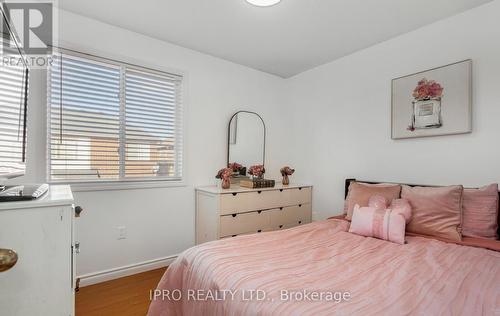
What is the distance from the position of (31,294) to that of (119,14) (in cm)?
222

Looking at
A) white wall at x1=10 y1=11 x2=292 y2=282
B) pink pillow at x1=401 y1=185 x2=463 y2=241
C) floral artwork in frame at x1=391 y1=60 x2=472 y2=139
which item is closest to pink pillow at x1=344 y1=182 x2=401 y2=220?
pink pillow at x1=401 y1=185 x2=463 y2=241

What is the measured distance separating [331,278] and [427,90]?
201 centimetres

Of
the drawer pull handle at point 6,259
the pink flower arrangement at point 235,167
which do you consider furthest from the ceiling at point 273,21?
the drawer pull handle at point 6,259

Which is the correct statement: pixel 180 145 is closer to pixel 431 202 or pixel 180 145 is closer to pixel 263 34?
pixel 263 34

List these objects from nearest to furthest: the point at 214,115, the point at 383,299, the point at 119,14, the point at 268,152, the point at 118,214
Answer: the point at 383,299 → the point at 119,14 → the point at 118,214 → the point at 214,115 → the point at 268,152

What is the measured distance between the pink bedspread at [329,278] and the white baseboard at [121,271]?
110 centimetres

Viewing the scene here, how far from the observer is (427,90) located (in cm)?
228

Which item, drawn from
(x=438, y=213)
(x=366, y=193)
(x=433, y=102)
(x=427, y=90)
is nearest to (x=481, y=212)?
(x=438, y=213)

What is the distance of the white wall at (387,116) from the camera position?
1.98 m

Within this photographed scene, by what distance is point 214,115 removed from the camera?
3059 millimetres

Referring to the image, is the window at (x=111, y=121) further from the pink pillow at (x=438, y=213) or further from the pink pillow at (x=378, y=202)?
the pink pillow at (x=438, y=213)

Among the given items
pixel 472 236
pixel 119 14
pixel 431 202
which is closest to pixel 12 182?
pixel 119 14

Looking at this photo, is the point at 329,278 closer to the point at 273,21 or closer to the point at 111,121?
the point at 273,21

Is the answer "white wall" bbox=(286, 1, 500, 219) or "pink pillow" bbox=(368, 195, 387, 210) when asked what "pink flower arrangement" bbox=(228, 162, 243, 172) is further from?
"pink pillow" bbox=(368, 195, 387, 210)
